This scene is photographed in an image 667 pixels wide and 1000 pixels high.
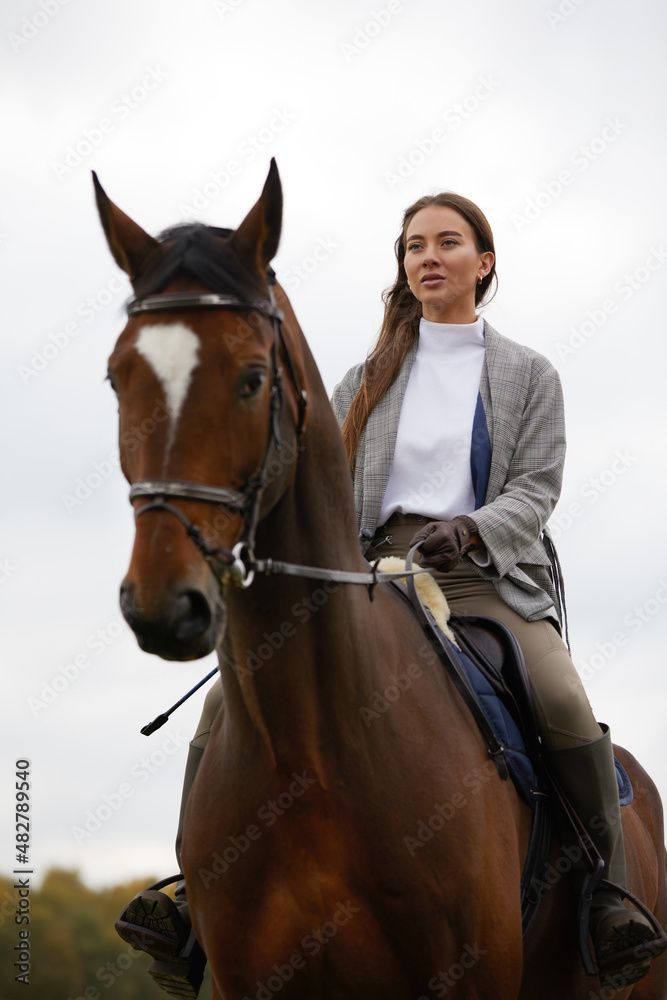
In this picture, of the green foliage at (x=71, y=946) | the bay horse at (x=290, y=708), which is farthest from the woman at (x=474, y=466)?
the green foliage at (x=71, y=946)

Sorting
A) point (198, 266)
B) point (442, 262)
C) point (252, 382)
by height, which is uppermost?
point (442, 262)

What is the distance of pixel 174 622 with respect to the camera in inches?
101

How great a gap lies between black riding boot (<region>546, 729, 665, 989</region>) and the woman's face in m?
2.51

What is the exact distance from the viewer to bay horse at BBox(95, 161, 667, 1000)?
9.45ft

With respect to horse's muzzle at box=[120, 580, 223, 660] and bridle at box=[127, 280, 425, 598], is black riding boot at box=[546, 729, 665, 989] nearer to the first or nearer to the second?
bridle at box=[127, 280, 425, 598]

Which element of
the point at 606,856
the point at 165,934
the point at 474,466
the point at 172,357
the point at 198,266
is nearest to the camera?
the point at 172,357

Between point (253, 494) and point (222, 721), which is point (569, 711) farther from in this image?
point (253, 494)

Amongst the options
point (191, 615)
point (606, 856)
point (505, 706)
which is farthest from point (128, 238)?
point (606, 856)

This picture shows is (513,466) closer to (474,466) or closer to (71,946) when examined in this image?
(474,466)

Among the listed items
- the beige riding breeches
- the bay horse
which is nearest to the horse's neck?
the bay horse

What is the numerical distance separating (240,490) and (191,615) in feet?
1.54

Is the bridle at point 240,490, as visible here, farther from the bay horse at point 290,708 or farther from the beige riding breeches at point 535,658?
the beige riding breeches at point 535,658

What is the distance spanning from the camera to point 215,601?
2.74 m

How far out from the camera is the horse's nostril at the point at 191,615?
2.58 meters
